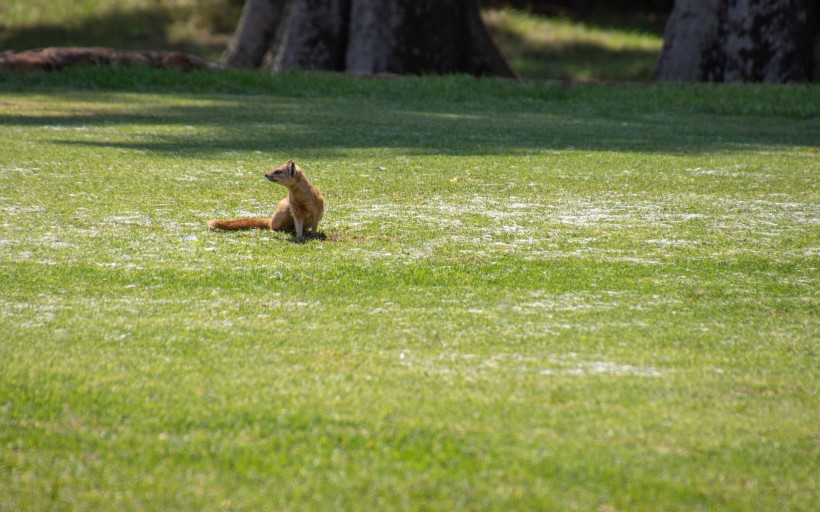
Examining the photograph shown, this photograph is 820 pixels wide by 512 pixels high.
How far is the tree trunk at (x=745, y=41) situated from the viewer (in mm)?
15633

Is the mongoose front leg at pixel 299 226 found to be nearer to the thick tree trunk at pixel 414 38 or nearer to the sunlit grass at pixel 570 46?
the thick tree trunk at pixel 414 38

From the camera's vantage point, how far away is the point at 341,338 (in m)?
3.68

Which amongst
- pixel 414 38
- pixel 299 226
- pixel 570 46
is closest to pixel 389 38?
pixel 414 38

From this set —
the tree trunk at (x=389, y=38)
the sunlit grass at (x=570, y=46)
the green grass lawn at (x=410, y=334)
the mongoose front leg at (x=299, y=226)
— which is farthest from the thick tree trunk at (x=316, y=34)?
the mongoose front leg at (x=299, y=226)

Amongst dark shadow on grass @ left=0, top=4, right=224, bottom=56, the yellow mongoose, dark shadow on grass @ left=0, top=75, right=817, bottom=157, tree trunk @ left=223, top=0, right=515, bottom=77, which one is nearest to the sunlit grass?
tree trunk @ left=223, top=0, right=515, bottom=77

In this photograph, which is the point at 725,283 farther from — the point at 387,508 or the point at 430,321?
the point at 387,508

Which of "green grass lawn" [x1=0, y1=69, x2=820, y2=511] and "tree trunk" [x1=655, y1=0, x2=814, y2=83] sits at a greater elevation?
"tree trunk" [x1=655, y1=0, x2=814, y2=83]

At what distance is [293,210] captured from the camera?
5.24m

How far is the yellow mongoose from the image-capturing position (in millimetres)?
5156

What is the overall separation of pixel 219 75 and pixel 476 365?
1117cm

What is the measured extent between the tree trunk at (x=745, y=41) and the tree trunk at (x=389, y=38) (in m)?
3.18

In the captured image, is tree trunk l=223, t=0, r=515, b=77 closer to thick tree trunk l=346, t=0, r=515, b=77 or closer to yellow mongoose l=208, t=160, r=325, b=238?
thick tree trunk l=346, t=0, r=515, b=77

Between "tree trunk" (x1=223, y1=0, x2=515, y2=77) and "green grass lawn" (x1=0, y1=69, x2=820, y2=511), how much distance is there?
8608 millimetres

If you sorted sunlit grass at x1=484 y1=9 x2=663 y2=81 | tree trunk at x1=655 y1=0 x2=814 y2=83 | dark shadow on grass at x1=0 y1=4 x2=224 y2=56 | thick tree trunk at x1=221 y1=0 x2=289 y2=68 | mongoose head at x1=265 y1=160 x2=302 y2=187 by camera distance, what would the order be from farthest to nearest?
1. dark shadow on grass at x1=0 y1=4 x2=224 y2=56
2. sunlit grass at x1=484 y1=9 x2=663 y2=81
3. thick tree trunk at x1=221 y1=0 x2=289 y2=68
4. tree trunk at x1=655 y1=0 x2=814 y2=83
5. mongoose head at x1=265 y1=160 x2=302 y2=187
